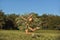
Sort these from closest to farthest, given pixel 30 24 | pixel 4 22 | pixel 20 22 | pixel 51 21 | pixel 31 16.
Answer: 1. pixel 31 16
2. pixel 30 24
3. pixel 20 22
4. pixel 4 22
5. pixel 51 21

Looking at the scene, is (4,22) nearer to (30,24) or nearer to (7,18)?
(7,18)

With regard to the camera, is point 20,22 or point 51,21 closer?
point 20,22

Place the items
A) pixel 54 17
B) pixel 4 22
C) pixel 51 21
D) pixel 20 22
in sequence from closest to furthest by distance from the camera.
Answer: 1. pixel 20 22
2. pixel 4 22
3. pixel 51 21
4. pixel 54 17

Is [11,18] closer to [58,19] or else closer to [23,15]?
[58,19]

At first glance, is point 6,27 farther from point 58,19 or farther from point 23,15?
point 23,15

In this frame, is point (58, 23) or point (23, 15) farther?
point (58, 23)

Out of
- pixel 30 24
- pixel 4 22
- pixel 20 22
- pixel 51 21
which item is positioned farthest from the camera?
pixel 51 21

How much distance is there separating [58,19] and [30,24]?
35.2 metres

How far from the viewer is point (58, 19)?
6112 centimetres

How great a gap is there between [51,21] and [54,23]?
1.13 meters

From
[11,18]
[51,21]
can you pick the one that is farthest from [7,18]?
[51,21]

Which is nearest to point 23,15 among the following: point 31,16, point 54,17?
point 31,16

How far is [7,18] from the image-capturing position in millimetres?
59062

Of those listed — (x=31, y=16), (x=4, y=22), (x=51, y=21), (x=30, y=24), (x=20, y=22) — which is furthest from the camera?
(x=51, y=21)
